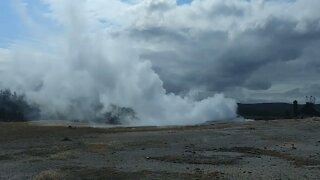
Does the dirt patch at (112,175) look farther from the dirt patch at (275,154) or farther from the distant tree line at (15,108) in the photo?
the distant tree line at (15,108)

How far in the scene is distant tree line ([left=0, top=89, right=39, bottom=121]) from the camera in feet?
482

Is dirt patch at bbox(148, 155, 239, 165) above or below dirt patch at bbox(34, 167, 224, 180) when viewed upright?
above

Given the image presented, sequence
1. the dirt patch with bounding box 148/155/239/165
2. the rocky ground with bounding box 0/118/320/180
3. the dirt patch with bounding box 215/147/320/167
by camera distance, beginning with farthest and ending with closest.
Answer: the dirt patch with bounding box 148/155/239/165 → the dirt patch with bounding box 215/147/320/167 → the rocky ground with bounding box 0/118/320/180

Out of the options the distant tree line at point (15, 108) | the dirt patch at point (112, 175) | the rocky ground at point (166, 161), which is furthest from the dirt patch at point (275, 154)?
the distant tree line at point (15, 108)

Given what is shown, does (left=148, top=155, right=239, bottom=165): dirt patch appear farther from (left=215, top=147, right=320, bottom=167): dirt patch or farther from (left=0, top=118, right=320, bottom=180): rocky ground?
(left=215, top=147, right=320, bottom=167): dirt patch

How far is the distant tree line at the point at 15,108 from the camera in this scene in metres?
147

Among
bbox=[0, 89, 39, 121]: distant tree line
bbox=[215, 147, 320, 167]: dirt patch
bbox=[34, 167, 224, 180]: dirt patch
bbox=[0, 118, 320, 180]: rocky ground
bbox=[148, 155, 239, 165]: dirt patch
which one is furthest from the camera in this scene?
bbox=[0, 89, 39, 121]: distant tree line

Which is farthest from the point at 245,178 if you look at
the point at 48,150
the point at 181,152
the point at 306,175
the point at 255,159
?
the point at 48,150

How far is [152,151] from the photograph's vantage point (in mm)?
38375

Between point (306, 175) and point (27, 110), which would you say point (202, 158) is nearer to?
point (306, 175)

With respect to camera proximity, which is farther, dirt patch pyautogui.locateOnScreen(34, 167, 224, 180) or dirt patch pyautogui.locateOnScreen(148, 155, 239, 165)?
dirt patch pyautogui.locateOnScreen(148, 155, 239, 165)

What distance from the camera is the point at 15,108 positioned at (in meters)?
152

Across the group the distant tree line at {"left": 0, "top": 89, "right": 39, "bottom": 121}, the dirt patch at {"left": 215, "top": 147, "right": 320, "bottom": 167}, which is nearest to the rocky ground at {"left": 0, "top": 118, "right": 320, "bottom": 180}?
the dirt patch at {"left": 215, "top": 147, "right": 320, "bottom": 167}

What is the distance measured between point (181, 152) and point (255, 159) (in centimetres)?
A: 631
